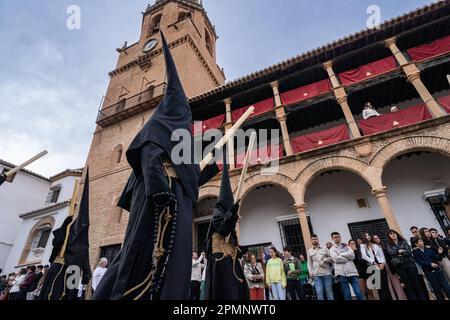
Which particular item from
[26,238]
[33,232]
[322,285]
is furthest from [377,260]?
[26,238]

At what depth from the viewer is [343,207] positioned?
1026 centimetres

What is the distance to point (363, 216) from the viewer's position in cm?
980

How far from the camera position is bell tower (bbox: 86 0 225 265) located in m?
12.9

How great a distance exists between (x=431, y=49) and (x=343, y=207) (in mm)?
7346

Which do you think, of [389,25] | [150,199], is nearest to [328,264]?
[150,199]

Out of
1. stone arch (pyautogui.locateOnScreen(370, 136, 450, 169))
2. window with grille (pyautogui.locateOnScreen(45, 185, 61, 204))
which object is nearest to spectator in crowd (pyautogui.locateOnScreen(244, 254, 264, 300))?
stone arch (pyautogui.locateOnScreen(370, 136, 450, 169))

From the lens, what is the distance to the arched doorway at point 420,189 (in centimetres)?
884

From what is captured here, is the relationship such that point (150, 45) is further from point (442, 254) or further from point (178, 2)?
point (442, 254)

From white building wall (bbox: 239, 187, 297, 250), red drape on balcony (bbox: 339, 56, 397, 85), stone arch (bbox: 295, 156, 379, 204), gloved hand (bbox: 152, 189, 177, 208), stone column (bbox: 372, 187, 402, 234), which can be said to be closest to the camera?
gloved hand (bbox: 152, 189, 177, 208)

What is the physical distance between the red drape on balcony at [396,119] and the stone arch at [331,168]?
1.41m

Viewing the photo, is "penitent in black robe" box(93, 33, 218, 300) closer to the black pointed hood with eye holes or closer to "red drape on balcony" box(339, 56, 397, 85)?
the black pointed hood with eye holes

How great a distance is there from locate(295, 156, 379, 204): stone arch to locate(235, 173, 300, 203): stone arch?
0.68 feet
